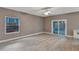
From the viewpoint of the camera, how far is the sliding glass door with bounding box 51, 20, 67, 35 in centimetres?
709

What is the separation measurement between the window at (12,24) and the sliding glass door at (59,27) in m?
3.68

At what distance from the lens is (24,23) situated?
6090mm

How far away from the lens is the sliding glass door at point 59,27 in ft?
23.3

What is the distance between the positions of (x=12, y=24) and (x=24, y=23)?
40.8 inches

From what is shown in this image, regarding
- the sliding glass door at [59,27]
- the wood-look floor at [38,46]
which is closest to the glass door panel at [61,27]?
the sliding glass door at [59,27]

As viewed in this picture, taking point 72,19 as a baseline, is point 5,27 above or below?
below

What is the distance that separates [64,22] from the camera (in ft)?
23.2

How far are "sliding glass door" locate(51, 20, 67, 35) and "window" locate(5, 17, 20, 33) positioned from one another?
3.68m

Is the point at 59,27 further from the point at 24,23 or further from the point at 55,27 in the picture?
the point at 24,23

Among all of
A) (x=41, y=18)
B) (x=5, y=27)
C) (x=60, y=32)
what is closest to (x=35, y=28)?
(x=41, y=18)
